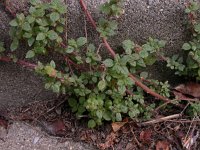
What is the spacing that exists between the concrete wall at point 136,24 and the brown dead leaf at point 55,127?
0.71ft

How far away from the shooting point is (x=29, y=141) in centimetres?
194

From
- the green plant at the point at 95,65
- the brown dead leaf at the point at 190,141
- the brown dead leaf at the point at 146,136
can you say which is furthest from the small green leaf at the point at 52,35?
the brown dead leaf at the point at 190,141

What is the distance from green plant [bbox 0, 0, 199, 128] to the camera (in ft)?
5.41

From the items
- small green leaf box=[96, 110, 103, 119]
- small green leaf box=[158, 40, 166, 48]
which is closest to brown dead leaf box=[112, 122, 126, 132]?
small green leaf box=[96, 110, 103, 119]

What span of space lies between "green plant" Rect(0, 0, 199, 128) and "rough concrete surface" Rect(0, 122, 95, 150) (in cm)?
14

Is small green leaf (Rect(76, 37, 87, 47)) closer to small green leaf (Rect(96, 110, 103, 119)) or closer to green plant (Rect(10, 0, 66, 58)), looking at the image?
green plant (Rect(10, 0, 66, 58))

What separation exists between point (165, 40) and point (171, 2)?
18cm

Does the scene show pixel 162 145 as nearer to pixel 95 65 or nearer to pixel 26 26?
pixel 95 65

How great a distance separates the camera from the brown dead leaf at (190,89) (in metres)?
1.92

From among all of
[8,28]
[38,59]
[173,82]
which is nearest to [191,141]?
[173,82]

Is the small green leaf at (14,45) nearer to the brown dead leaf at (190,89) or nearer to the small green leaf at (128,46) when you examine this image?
the small green leaf at (128,46)

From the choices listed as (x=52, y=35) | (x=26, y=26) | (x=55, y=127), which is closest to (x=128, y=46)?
(x=52, y=35)

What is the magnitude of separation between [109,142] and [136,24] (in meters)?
0.52

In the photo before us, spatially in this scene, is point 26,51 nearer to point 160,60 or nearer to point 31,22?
point 31,22
